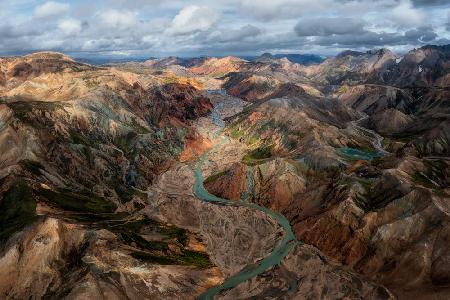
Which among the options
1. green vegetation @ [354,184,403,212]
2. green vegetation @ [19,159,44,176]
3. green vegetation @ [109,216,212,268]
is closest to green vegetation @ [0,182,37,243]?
green vegetation @ [19,159,44,176]

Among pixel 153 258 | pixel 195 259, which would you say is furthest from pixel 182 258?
pixel 153 258

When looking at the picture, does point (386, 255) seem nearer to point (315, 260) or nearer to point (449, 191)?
point (315, 260)

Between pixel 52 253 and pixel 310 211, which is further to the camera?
pixel 310 211

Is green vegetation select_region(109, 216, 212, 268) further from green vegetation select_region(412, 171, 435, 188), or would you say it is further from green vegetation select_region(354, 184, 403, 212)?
green vegetation select_region(412, 171, 435, 188)

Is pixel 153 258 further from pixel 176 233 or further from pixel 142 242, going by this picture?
pixel 176 233

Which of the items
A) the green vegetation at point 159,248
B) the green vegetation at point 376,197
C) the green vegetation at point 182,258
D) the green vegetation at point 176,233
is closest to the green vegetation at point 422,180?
the green vegetation at point 376,197

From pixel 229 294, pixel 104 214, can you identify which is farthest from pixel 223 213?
pixel 229 294
